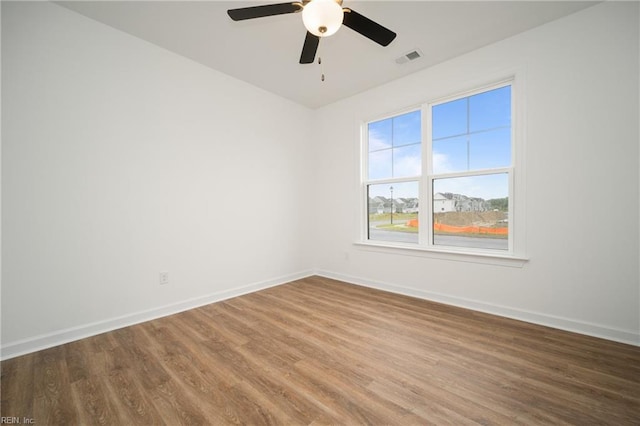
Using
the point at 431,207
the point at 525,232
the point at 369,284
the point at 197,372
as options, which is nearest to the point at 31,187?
the point at 197,372

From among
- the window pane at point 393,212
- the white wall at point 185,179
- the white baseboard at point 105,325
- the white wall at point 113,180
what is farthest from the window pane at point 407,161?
the white baseboard at point 105,325

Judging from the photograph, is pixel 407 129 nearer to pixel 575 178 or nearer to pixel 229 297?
pixel 575 178

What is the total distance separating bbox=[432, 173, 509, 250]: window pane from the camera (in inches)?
114

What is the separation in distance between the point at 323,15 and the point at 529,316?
3.20m

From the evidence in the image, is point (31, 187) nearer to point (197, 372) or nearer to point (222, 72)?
point (197, 372)

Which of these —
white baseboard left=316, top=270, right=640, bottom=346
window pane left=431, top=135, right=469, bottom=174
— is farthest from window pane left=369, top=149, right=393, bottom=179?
white baseboard left=316, top=270, right=640, bottom=346

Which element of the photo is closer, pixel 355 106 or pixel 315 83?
pixel 315 83

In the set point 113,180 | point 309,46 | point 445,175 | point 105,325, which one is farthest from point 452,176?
point 105,325

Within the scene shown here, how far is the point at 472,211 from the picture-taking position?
3100 millimetres

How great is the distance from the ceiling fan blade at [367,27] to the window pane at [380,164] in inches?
76.9

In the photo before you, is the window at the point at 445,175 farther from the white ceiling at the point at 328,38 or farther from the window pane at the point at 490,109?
the white ceiling at the point at 328,38

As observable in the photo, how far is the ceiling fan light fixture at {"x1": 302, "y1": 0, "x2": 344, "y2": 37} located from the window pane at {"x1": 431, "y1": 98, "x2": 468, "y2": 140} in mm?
2198

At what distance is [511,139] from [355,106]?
7.06 ft

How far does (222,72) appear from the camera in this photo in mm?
3355
